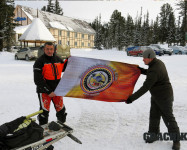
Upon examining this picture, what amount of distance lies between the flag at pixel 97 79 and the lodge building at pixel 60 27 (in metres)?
39.8

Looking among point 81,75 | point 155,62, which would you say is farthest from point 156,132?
point 81,75

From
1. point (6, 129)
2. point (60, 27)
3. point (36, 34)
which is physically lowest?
point (6, 129)

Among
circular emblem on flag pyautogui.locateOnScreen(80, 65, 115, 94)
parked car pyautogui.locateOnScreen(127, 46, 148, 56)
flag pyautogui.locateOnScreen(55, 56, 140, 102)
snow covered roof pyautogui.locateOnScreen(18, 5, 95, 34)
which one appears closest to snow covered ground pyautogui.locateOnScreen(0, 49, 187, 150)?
flag pyautogui.locateOnScreen(55, 56, 140, 102)

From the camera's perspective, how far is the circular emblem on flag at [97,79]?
3826 millimetres

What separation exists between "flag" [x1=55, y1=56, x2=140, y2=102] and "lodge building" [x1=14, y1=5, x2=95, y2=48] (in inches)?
1567

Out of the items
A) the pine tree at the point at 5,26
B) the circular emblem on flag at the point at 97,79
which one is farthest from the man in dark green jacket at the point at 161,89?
the pine tree at the point at 5,26

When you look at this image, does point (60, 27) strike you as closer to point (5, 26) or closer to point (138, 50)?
point (5, 26)

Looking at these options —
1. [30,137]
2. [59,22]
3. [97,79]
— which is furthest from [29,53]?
[59,22]

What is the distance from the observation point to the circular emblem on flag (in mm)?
3826

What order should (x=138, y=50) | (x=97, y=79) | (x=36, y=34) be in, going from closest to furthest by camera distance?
(x=97, y=79), (x=36, y=34), (x=138, y=50)

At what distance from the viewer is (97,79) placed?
155 inches

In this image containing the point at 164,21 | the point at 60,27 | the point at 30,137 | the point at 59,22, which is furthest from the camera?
the point at 164,21

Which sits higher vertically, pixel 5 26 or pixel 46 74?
pixel 5 26

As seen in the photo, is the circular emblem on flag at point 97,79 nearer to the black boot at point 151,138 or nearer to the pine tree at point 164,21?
the black boot at point 151,138
